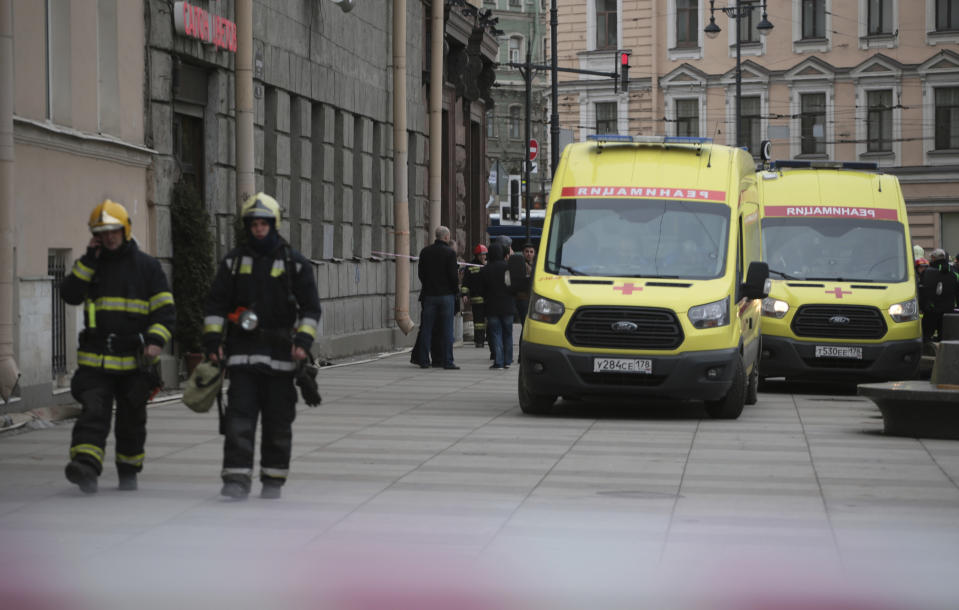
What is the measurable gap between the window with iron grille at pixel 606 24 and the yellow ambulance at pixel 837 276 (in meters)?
42.9

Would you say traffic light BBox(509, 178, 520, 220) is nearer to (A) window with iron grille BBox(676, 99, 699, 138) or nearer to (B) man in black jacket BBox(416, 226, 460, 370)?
(B) man in black jacket BBox(416, 226, 460, 370)

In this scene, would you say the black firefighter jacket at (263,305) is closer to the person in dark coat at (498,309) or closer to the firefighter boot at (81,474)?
the firefighter boot at (81,474)

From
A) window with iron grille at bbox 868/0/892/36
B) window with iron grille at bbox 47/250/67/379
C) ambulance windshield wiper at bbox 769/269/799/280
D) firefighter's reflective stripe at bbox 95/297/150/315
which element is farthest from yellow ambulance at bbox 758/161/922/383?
window with iron grille at bbox 868/0/892/36

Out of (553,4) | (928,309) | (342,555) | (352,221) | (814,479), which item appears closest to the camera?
(342,555)

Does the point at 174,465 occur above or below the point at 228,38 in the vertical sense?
below

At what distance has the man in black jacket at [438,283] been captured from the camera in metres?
23.0

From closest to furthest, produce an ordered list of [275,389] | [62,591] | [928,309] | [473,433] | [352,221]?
1. [62,591]
2. [275,389]
3. [473,433]
4. [928,309]
5. [352,221]

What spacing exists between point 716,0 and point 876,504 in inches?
2156

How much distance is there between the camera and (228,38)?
20109mm

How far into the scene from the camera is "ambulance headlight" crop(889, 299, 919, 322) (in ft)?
66.7

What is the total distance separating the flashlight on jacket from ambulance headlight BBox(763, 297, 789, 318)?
11.5 metres

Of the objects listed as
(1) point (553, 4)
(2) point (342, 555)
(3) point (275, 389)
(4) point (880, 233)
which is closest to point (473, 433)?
(3) point (275, 389)

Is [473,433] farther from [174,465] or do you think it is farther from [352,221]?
[352,221]

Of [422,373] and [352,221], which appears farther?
[352,221]
